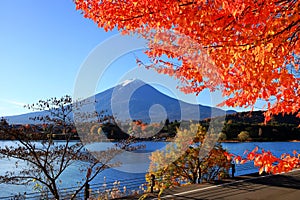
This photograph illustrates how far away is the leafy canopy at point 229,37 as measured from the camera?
2.79 meters

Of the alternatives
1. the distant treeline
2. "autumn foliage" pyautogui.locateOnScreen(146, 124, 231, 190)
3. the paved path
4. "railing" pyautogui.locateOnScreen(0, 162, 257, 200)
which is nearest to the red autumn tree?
the distant treeline

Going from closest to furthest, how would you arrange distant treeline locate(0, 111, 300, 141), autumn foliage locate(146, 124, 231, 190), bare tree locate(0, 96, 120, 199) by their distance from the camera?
distant treeline locate(0, 111, 300, 141), bare tree locate(0, 96, 120, 199), autumn foliage locate(146, 124, 231, 190)

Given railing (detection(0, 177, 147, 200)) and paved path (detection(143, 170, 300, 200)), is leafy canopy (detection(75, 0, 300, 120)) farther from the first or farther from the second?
railing (detection(0, 177, 147, 200))

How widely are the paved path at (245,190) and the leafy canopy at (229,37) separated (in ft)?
18.6

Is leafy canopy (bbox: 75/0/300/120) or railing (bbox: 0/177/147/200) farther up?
leafy canopy (bbox: 75/0/300/120)

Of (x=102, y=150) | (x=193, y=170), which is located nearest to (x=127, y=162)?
(x=193, y=170)

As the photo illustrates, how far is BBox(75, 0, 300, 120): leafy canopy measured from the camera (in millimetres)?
2789

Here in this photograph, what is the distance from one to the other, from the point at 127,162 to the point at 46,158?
2055 cm

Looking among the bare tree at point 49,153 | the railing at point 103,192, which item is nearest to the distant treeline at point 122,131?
the bare tree at point 49,153

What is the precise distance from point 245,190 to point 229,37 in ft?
27.7

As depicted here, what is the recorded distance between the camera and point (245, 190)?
33.0 feet

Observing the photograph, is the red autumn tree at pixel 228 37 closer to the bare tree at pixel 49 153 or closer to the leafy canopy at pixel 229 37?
the leafy canopy at pixel 229 37

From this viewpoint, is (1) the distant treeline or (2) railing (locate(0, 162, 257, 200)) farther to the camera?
(2) railing (locate(0, 162, 257, 200))

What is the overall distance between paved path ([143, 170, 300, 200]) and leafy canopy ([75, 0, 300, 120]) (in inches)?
223
